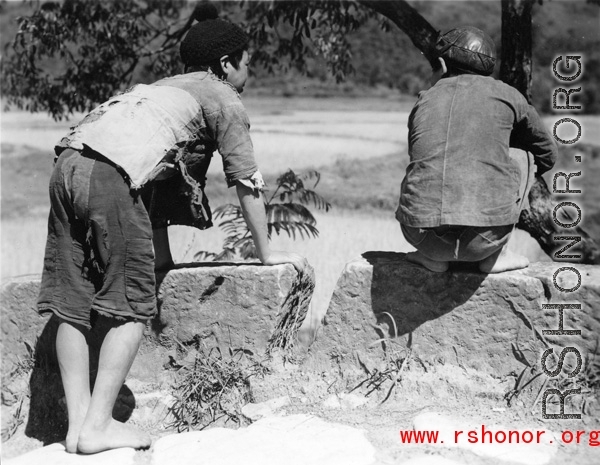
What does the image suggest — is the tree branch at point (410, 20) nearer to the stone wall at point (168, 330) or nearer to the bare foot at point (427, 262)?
the bare foot at point (427, 262)

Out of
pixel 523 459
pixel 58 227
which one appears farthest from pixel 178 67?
pixel 523 459

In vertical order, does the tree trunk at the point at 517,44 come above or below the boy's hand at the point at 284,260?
above

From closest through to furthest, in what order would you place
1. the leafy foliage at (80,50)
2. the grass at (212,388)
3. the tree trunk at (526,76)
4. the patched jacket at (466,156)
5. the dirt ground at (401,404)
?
the dirt ground at (401,404), the patched jacket at (466,156), the grass at (212,388), the tree trunk at (526,76), the leafy foliage at (80,50)

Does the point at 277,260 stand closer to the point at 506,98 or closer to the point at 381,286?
the point at 381,286

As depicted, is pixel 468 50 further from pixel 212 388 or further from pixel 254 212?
pixel 212 388

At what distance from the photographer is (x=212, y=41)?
9.23 ft

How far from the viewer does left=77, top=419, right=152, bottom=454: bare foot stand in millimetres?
2496

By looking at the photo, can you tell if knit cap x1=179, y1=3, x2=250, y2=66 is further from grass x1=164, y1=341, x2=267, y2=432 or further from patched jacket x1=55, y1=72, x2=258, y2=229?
grass x1=164, y1=341, x2=267, y2=432

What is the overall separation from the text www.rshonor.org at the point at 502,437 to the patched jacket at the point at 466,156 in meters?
0.72

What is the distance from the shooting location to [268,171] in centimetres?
1003

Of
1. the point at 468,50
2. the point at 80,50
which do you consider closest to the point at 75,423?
the point at 468,50

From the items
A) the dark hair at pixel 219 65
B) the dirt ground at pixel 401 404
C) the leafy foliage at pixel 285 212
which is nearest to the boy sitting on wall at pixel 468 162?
the dirt ground at pixel 401 404

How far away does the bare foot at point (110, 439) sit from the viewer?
250 cm

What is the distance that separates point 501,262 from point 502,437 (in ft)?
2.14
